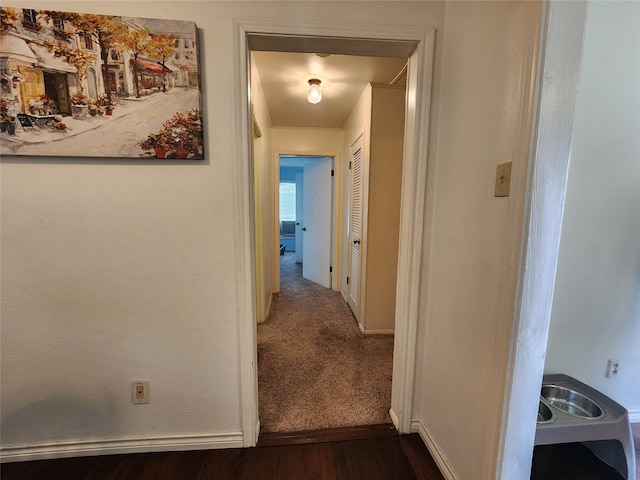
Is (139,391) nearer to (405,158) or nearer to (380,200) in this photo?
(405,158)

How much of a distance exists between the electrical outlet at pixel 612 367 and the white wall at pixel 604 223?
27mm

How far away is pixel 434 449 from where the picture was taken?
1.25 meters

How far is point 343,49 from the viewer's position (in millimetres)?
1224

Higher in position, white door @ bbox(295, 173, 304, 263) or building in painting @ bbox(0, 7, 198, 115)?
building in painting @ bbox(0, 7, 198, 115)

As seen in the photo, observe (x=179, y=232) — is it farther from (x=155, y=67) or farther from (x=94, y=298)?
(x=155, y=67)

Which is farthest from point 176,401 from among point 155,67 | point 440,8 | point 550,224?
point 440,8

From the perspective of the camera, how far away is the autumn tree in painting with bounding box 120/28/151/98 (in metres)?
1.04

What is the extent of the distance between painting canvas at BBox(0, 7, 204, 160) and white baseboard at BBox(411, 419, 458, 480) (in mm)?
1792

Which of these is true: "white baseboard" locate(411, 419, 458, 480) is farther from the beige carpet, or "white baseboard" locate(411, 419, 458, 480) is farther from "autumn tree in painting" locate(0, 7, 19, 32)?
"autumn tree in painting" locate(0, 7, 19, 32)

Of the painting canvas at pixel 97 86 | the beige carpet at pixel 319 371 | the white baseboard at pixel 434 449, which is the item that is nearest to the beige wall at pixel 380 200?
the beige carpet at pixel 319 371

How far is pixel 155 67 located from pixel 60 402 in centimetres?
159

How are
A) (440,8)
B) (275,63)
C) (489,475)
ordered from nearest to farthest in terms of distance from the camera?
(489,475)
(440,8)
(275,63)

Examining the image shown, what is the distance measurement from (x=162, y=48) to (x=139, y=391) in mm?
1554

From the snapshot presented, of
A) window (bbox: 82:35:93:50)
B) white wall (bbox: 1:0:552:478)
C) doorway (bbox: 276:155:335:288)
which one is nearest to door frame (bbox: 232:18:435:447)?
white wall (bbox: 1:0:552:478)
